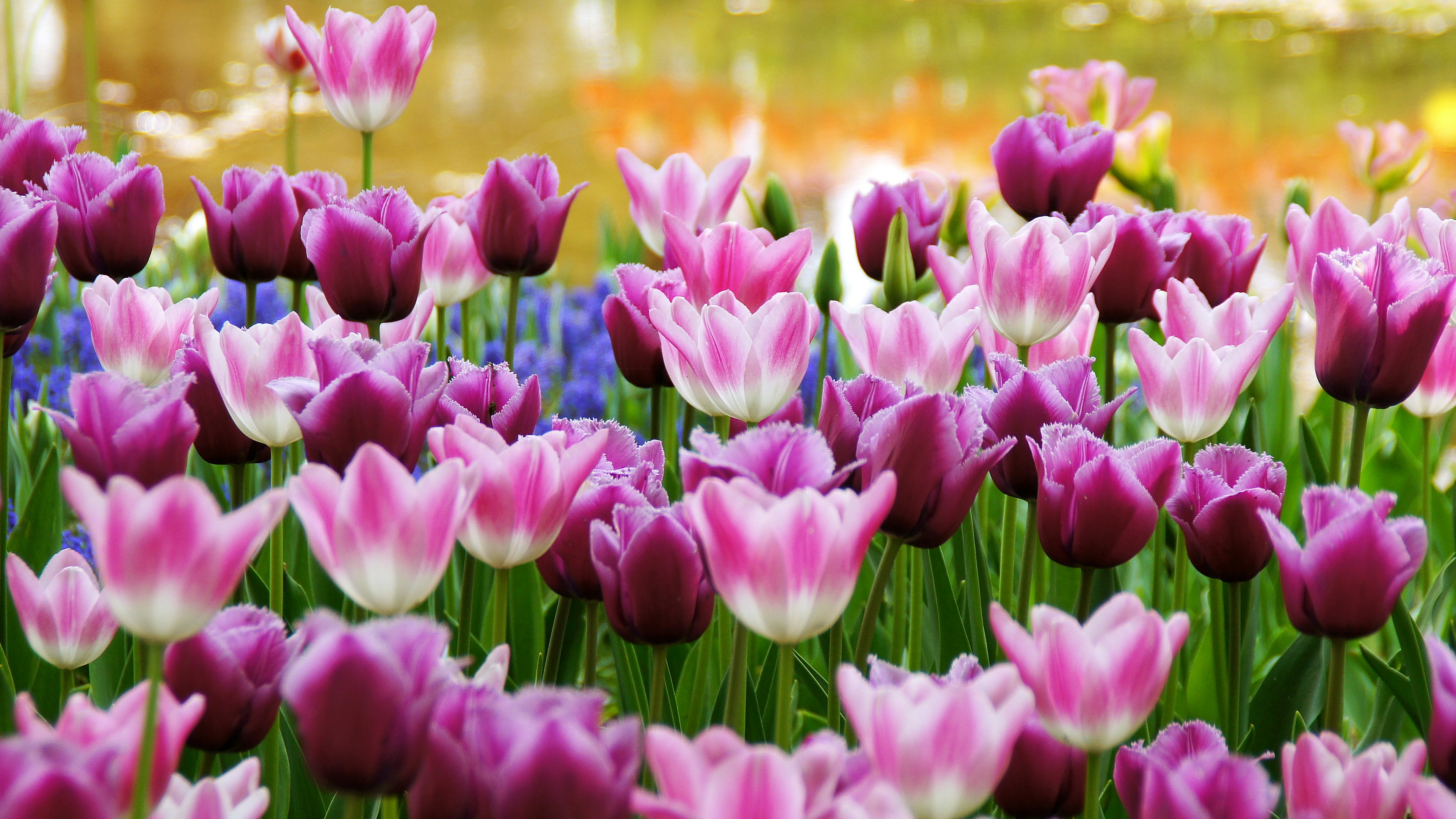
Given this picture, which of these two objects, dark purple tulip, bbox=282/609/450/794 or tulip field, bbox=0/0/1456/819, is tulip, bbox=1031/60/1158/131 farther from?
dark purple tulip, bbox=282/609/450/794

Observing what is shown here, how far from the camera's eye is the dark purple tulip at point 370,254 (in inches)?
41.2

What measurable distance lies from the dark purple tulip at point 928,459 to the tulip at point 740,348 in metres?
0.13

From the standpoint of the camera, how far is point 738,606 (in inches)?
27.2

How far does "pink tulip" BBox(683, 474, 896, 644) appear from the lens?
66 cm

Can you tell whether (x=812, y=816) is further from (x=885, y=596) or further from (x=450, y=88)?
(x=450, y=88)

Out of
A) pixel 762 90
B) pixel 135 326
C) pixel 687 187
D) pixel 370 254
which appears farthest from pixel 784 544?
pixel 762 90

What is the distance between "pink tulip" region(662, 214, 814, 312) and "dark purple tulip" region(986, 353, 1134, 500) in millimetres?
192

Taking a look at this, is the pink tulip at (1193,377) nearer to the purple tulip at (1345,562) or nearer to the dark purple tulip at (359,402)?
the purple tulip at (1345,562)

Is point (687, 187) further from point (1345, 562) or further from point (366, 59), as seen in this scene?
point (1345, 562)

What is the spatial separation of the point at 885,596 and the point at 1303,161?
4.62 metres

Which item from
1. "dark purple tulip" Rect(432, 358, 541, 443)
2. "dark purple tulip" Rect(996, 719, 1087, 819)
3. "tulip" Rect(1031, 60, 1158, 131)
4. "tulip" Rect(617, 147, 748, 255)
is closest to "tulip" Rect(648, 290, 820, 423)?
"dark purple tulip" Rect(432, 358, 541, 443)

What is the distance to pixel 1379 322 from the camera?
1013mm

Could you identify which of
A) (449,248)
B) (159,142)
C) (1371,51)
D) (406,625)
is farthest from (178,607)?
(1371,51)

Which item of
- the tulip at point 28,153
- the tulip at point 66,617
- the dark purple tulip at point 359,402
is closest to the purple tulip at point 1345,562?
the dark purple tulip at point 359,402
